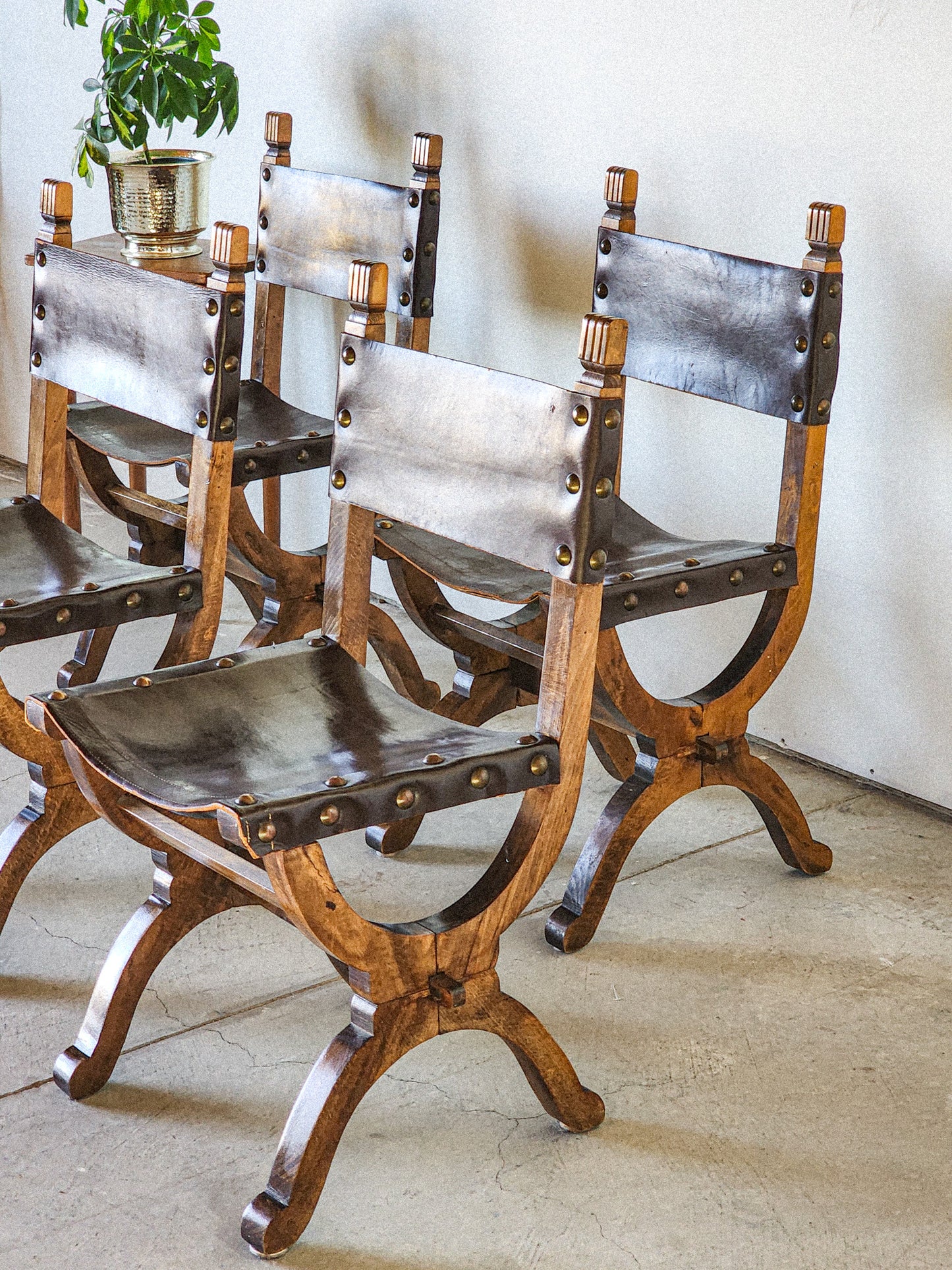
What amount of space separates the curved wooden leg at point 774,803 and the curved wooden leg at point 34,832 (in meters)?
0.96

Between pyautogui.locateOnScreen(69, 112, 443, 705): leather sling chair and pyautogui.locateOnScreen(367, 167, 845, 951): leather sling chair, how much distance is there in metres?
0.36

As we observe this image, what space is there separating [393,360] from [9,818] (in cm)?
121

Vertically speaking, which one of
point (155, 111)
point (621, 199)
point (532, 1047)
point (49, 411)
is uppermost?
point (155, 111)

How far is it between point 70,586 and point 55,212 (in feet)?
2.05

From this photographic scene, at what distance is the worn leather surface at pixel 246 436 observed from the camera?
2818 mm

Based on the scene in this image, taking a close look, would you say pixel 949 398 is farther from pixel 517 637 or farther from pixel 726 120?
pixel 517 637

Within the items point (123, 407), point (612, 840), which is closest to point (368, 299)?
point (123, 407)

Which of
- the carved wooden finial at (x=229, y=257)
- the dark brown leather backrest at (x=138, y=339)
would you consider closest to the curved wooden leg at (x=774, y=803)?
the dark brown leather backrest at (x=138, y=339)

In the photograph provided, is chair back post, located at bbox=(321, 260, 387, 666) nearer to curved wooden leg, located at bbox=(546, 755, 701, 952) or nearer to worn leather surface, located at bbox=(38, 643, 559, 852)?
worn leather surface, located at bbox=(38, 643, 559, 852)

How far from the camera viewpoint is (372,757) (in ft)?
5.80

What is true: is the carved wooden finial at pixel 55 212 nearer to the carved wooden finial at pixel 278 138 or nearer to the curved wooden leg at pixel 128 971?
the carved wooden finial at pixel 278 138

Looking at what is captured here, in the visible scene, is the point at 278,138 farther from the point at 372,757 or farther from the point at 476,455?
the point at 372,757

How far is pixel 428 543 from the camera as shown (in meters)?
2.56

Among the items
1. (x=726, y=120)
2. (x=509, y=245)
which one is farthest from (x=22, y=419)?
(x=726, y=120)
